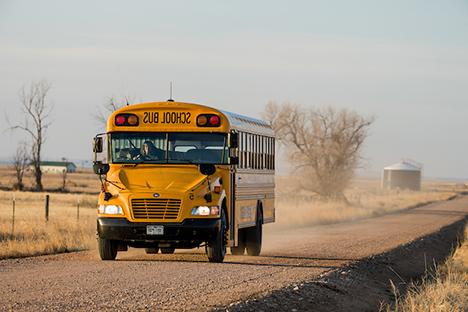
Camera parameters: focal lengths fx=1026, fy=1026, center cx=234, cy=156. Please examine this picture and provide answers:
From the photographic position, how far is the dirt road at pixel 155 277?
43.7 ft

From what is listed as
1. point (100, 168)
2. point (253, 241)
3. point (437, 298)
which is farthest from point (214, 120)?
point (437, 298)

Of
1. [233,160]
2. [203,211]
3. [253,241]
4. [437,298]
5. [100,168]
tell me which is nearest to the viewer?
[437,298]

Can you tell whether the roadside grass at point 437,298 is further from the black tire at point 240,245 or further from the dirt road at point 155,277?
the black tire at point 240,245

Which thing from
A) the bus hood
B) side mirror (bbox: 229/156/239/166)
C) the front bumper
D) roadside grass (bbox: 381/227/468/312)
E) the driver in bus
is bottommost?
roadside grass (bbox: 381/227/468/312)

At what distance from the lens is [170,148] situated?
19.7 metres

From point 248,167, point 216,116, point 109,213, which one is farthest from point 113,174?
point 248,167

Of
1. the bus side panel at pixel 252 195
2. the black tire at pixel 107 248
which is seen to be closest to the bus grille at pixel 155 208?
the black tire at pixel 107 248

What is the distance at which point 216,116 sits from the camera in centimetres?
1988

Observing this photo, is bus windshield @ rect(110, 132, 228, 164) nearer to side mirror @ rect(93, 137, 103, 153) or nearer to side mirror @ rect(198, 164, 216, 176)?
side mirror @ rect(93, 137, 103, 153)

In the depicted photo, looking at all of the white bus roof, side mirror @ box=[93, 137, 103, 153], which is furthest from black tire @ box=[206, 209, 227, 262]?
side mirror @ box=[93, 137, 103, 153]

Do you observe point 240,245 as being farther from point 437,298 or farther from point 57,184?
point 57,184

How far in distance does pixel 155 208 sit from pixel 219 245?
149cm

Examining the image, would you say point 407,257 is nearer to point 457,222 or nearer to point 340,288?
point 340,288

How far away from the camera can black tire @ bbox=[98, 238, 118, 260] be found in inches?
764
